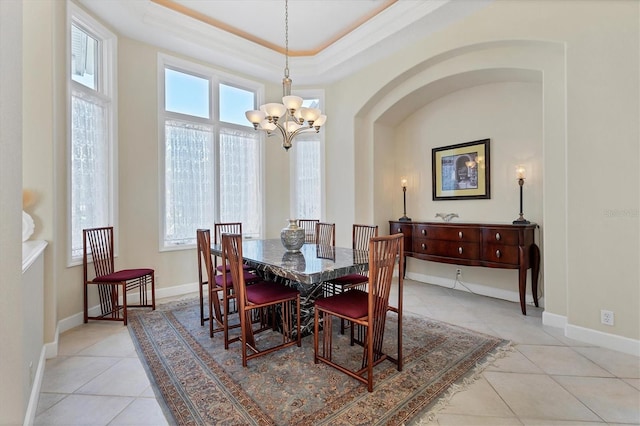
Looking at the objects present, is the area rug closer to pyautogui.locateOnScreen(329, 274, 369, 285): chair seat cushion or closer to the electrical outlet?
pyautogui.locateOnScreen(329, 274, 369, 285): chair seat cushion

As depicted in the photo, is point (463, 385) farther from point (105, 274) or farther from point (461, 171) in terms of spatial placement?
point (105, 274)

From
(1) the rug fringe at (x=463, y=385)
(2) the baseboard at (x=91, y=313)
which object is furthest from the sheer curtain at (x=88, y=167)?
(1) the rug fringe at (x=463, y=385)

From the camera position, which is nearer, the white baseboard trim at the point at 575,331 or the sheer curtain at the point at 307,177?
the white baseboard trim at the point at 575,331

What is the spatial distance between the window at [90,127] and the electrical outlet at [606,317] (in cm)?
511

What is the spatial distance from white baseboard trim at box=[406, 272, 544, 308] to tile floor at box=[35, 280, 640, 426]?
917 millimetres

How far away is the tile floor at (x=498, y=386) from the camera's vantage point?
175cm

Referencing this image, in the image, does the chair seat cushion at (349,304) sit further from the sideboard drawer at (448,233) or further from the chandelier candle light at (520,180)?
the chandelier candle light at (520,180)

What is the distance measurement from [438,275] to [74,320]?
15.4 ft

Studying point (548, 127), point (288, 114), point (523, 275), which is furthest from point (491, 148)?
point (288, 114)

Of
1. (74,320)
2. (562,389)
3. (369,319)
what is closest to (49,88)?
→ (74,320)

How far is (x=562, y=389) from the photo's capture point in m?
2.00

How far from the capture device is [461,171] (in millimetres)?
4383

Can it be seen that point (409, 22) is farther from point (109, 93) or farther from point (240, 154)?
point (109, 93)

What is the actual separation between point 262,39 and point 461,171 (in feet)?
11.5
